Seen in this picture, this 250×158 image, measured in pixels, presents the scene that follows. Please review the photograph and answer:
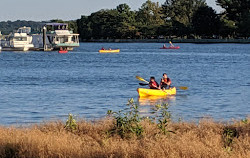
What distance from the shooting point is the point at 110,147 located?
12.7 metres

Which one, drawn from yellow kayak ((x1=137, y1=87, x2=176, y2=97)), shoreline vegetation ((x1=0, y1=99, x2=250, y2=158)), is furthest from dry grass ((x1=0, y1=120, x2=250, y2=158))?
yellow kayak ((x1=137, y1=87, x2=176, y2=97))

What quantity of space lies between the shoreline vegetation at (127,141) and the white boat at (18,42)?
328 ft

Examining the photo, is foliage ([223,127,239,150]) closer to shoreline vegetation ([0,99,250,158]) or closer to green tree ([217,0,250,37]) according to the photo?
shoreline vegetation ([0,99,250,158])

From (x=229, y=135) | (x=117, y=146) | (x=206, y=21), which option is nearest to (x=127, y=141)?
(x=117, y=146)

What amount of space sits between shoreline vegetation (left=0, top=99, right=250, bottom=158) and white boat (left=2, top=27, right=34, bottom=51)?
99919mm

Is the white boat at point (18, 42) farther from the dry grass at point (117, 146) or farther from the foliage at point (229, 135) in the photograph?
the dry grass at point (117, 146)

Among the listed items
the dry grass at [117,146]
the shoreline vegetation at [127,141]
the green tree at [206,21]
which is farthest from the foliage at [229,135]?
the green tree at [206,21]

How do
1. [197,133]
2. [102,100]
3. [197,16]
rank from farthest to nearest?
[197,16] → [102,100] → [197,133]

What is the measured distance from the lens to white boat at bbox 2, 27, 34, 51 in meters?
116

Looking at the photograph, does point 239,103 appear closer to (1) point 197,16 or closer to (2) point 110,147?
(2) point 110,147

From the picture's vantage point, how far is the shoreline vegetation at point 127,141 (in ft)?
39.4

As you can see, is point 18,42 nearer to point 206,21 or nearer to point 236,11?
point 206,21

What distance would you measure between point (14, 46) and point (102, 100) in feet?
285

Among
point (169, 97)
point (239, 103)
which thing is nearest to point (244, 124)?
point (239, 103)
